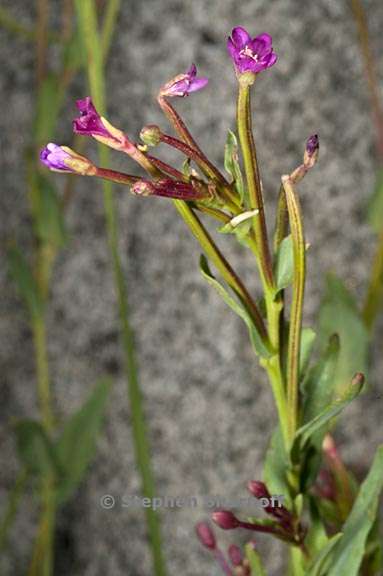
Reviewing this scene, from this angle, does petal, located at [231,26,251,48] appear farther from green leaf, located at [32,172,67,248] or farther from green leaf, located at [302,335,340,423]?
green leaf, located at [32,172,67,248]

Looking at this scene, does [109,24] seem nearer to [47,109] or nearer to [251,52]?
[47,109]

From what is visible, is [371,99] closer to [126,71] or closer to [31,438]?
[126,71]

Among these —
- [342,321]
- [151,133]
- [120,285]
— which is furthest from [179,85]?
[342,321]

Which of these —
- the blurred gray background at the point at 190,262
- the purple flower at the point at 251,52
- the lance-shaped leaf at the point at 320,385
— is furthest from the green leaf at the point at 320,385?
the blurred gray background at the point at 190,262

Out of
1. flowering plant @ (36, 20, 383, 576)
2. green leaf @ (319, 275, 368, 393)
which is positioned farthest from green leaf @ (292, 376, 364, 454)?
green leaf @ (319, 275, 368, 393)

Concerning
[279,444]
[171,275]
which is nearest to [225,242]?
[171,275]
